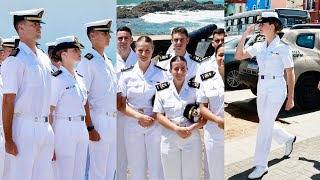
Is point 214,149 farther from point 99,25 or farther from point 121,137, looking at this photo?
point 99,25

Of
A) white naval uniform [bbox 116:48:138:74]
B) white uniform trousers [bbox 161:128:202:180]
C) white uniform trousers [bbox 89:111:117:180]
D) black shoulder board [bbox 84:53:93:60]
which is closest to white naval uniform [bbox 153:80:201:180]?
white uniform trousers [bbox 161:128:202:180]

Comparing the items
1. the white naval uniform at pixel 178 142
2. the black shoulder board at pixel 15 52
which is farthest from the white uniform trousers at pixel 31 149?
the white naval uniform at pixel 178 142

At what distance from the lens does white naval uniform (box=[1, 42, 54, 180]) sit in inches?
75.6

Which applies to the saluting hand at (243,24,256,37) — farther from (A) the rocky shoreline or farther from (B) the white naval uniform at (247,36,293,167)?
(A) the rocky shoreline

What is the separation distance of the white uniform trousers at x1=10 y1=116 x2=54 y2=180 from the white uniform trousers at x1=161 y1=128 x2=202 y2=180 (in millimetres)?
699

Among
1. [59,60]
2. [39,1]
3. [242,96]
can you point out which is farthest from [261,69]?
[39,1]

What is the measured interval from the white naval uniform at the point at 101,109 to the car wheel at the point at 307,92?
1356mm

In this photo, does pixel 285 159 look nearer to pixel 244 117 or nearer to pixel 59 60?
pixel 244 117

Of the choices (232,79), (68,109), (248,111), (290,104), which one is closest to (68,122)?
(68,109)

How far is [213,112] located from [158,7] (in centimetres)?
71

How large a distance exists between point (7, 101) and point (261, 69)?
1.64 meters

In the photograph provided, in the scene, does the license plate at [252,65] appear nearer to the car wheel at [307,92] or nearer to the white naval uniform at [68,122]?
the car wheel at [307,92]

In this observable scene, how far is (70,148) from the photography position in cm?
211

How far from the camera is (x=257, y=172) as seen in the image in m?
2.48
